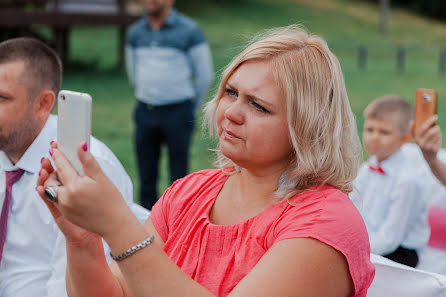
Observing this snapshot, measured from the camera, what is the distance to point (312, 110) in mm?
1777

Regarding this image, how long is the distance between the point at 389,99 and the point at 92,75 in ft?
48.0

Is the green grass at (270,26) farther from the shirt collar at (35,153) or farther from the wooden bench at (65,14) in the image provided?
the wooden bench at (65,14)

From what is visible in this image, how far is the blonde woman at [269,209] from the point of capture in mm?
1619

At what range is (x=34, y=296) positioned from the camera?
2.62m

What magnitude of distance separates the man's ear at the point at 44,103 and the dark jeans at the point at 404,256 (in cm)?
214

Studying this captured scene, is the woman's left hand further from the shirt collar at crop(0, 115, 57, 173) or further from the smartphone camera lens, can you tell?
the smartphone camera lens

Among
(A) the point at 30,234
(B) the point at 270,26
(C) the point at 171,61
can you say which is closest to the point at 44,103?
(A) the point at 30,234

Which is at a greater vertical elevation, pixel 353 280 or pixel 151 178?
pixel 353 280

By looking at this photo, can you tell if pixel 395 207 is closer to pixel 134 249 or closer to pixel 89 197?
pixel 134 249

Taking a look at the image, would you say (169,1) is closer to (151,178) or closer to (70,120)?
(151,178)

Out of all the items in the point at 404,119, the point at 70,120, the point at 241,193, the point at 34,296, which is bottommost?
the point at 34,296

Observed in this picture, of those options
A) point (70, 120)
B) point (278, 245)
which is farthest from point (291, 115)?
point (70, 120)

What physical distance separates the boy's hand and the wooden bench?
15.0m

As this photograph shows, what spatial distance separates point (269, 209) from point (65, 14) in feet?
52.7
